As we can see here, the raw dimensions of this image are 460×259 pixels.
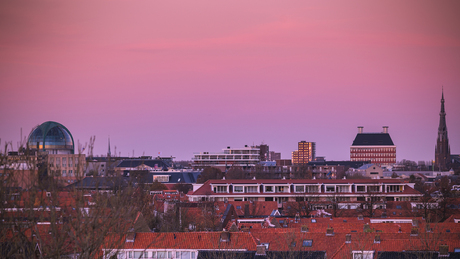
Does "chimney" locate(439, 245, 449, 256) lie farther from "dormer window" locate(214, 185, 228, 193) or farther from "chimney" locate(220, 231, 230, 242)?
"dormer window" locate(214, 185, 228, 193)

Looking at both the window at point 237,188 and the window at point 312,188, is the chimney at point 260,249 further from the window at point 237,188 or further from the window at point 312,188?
the window at point 312,188

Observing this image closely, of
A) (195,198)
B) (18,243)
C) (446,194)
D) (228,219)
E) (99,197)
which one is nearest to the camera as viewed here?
(18,243)

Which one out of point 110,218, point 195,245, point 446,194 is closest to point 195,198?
point 446,194

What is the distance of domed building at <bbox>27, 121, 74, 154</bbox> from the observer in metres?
146

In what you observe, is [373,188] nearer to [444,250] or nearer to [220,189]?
[220,189]

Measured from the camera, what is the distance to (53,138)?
148 m

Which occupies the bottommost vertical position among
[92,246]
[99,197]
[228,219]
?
[228,219]

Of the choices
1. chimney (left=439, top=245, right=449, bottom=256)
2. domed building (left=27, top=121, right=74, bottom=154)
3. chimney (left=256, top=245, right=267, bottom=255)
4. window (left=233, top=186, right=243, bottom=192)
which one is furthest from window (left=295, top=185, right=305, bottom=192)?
domed building (left=27, top=121, right=74, bottom=154)

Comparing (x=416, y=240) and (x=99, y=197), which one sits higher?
(x=99, y=197)

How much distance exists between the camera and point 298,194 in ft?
283

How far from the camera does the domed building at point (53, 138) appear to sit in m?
146

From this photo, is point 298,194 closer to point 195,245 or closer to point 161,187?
point 161,187

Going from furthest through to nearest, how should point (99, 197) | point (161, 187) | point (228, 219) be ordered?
point (161, 187)
point (228, 219)
point (99, 197)

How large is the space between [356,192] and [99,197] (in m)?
74.9
